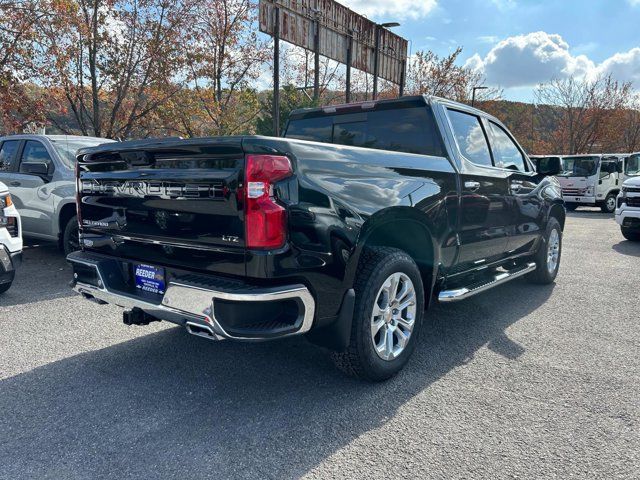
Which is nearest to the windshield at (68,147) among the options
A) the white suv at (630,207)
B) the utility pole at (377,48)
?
the white suv at (630,207)

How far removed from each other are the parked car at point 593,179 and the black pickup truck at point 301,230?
50.1 ft

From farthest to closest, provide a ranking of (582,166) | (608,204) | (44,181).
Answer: (608,204), (582,166), (44,181)

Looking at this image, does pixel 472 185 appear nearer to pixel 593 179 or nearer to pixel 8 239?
pixel 8 239

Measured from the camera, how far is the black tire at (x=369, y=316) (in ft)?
9.89

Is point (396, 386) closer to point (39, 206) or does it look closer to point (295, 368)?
point (295, 368)

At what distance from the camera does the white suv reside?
371 inches

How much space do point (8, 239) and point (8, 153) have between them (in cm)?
318

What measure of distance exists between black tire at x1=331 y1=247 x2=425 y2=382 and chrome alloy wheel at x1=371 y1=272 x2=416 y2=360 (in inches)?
1.7

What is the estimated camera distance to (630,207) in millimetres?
9547

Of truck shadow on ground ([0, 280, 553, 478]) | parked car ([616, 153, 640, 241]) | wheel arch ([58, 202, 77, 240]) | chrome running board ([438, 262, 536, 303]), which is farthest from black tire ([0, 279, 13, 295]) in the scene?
parked car ([616, 153, 640, 241])

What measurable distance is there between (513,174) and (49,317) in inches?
186

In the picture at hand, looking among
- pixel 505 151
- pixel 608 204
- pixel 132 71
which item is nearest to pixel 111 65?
pixel 132 71

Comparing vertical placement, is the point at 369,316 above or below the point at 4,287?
above

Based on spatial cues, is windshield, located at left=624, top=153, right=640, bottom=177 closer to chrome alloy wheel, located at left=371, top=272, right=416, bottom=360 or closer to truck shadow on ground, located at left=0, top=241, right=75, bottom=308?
chrome alloy wheel, located at left=371, top=272, right=416, bottom=360
